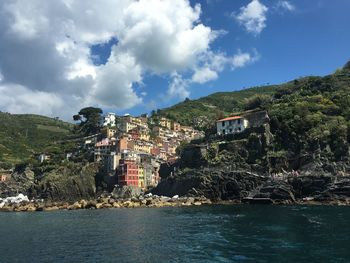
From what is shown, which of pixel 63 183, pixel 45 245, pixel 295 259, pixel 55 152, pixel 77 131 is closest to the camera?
pixel 295 259

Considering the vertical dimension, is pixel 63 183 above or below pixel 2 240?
above

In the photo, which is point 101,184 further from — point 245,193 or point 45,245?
point 45,245

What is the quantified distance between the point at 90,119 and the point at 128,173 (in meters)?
63.9

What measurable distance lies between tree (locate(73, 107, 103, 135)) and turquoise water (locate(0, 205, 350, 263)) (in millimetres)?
125657

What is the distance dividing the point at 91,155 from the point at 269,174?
7171cm

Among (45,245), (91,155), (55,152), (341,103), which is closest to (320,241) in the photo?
(45,245)

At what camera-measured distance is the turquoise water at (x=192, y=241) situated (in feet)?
102

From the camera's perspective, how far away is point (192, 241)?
127 feet

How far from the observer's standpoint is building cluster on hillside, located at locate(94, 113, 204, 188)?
12912cm

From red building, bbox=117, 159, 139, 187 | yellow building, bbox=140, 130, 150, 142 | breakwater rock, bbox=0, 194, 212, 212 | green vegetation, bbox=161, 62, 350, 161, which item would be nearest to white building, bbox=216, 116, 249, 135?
green vegetation, bbox=161, 62, 350, 161

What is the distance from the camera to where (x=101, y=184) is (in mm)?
128750

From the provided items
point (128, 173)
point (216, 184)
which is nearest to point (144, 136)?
point (128, 173)

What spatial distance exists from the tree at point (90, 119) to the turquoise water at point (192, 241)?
125657mm

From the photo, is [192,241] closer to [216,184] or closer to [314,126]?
[216,184]
